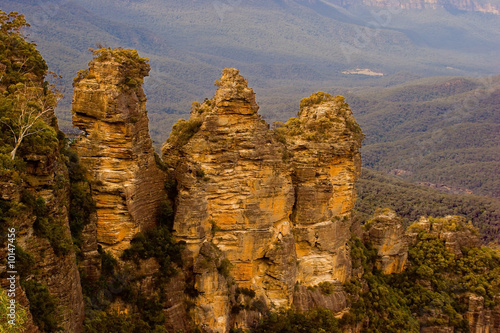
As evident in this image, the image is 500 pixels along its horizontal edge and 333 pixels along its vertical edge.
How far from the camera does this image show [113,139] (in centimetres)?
2462

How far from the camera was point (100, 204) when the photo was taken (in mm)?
24891

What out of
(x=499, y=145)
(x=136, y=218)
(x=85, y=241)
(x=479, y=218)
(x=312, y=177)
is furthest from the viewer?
(x=499, y=145)

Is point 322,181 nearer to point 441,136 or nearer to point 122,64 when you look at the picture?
point 122,64

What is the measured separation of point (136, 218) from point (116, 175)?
263 cm

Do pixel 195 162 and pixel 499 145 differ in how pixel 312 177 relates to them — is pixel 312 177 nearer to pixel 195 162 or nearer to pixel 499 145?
Result: pixel 195 162

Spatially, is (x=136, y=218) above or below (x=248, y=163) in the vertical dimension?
below

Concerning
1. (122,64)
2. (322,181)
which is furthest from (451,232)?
(122,64)

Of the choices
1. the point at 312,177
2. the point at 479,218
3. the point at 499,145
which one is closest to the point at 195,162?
the point at 312,177

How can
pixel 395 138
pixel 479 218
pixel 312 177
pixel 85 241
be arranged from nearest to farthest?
1. pixel 85 241
2. pixel 312 177
3. pixel 479 218
4. pixel 395 138

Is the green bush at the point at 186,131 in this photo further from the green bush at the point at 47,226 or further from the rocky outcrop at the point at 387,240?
the rocky outcrop at the point at 387,240

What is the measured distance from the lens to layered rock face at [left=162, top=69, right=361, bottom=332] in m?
27.8

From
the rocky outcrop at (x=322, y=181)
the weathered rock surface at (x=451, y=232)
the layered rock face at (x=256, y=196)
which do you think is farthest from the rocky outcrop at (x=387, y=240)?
the layered rock face at (x=256, y=196)

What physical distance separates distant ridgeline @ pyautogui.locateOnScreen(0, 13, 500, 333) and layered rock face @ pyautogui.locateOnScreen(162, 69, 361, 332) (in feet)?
0.25

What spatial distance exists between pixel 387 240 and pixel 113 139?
24.3 metres
